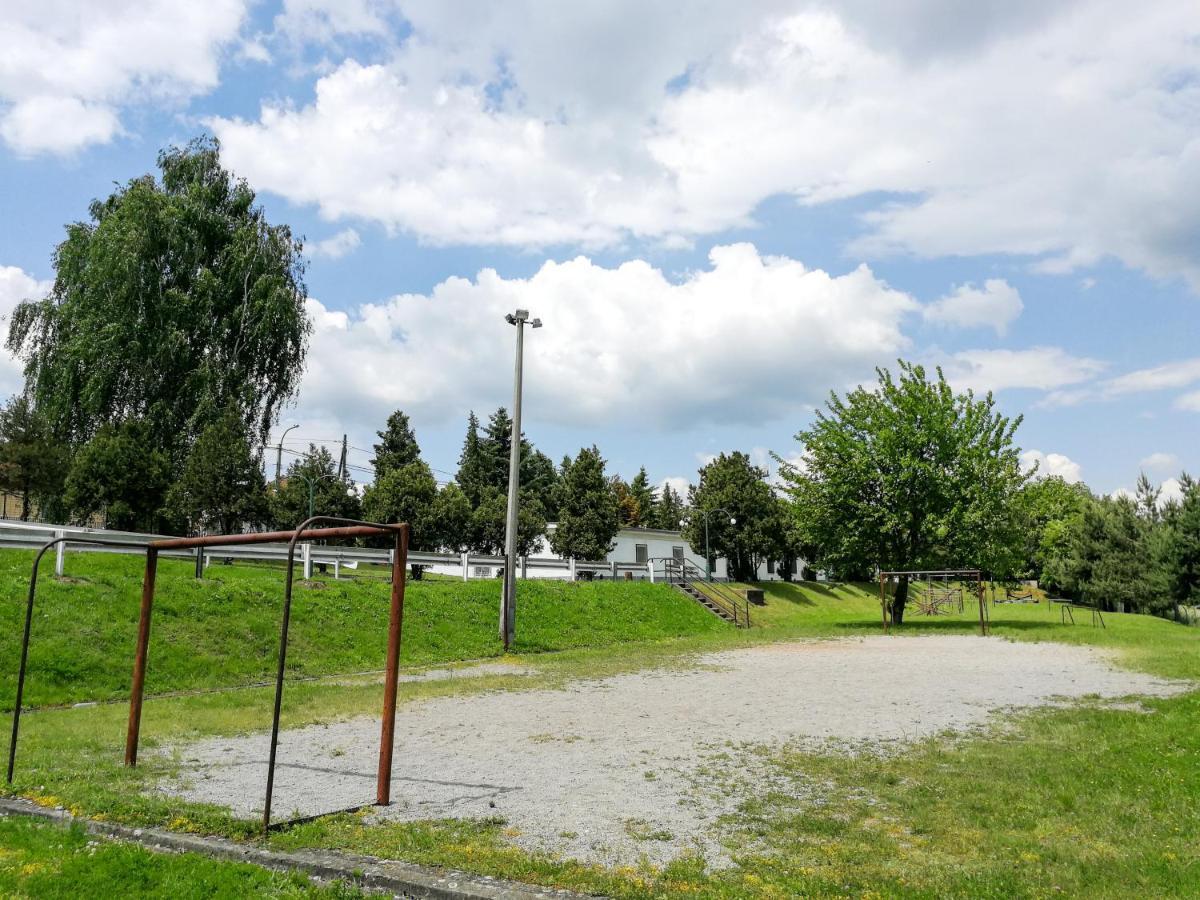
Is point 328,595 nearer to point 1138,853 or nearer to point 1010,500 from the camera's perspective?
point 1138,853

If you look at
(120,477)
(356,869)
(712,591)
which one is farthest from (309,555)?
(356,869)

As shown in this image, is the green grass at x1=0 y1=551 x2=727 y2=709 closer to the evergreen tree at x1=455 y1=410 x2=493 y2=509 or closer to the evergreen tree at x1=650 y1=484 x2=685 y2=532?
the evergreen tree at x1=455 y1=410 x2=493 y2=509

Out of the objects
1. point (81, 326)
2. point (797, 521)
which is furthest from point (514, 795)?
point (81, 326)

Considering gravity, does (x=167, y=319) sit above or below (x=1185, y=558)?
above

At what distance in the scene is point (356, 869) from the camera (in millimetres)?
5453

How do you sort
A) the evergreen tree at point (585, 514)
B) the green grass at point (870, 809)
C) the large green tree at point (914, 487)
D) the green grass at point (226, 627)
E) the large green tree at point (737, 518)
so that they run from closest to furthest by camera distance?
the green grass at point (870, 809)
the green grass at point (226, 627)
the large green tree at point (914, 487)
the evergreen tree at point (585, 514)
the large green tree at point (737, 518)

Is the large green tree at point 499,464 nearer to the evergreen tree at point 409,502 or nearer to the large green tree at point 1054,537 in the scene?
the evergreen tree at point 409,502

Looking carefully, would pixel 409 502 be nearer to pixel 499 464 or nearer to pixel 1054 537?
pixel 499 464

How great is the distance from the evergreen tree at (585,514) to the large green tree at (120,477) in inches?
898

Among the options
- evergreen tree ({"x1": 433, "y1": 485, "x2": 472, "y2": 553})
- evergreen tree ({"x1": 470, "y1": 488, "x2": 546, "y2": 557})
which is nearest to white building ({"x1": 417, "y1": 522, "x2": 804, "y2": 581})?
evergreen tree ({"x1": 433, "y1": 485, "x2": 472, "y2": 553})

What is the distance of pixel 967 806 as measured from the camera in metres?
6.94

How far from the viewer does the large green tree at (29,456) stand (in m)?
38.7

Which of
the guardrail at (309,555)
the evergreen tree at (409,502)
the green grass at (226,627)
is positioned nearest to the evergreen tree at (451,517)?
the evergreen tree at (409,502)

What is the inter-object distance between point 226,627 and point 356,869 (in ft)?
43.7
